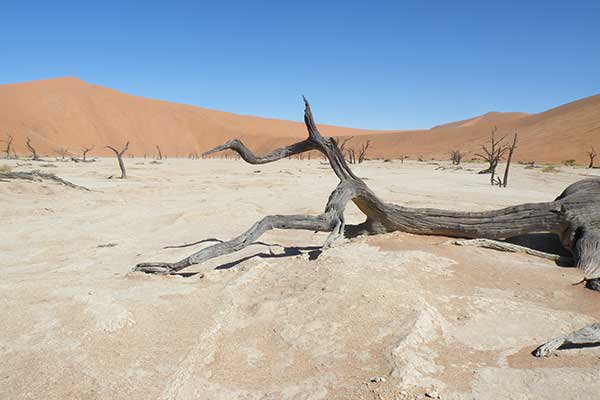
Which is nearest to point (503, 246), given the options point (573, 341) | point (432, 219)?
point (432, 219)

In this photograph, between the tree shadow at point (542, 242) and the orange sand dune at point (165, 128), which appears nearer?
the tree shadow at point (542, 242)

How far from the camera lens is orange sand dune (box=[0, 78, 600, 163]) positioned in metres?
44.1

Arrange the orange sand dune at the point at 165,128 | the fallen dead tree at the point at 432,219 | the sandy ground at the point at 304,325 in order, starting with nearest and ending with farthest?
1. the sandy ground at the point at 304,325
2. the fallen dead tree at the point at 432,219
3. the orange sand dune at the point at 165,128

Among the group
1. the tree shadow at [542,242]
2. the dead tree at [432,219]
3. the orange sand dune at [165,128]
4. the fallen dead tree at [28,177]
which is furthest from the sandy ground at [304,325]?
the orange sand dune at [165,128]

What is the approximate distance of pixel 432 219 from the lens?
4.84 m

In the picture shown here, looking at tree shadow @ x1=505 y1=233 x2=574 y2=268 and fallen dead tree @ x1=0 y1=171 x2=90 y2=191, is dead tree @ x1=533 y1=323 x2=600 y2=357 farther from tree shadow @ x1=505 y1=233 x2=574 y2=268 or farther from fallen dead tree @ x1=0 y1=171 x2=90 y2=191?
fallen dead tree @ x1=0 y1=171 x2=90 y2=191

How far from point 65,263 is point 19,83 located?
2909 inches

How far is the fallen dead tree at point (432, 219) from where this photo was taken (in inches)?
157

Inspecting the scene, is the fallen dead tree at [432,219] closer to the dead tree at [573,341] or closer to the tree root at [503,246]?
the tree root at [503,246]

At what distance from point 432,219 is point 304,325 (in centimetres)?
268

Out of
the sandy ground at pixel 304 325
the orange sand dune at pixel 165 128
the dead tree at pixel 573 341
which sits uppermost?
the orange sand dune at pixel 165 128

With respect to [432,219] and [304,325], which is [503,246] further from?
[304,325]

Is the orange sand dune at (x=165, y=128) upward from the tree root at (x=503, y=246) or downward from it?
upward

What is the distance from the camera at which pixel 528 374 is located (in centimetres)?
211
